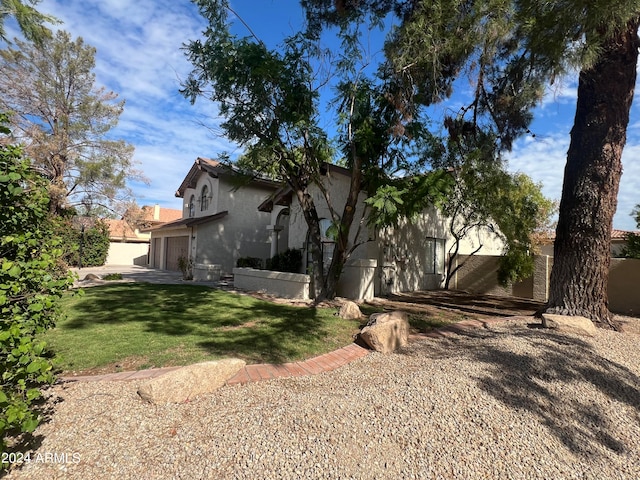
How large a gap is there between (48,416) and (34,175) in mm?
2340

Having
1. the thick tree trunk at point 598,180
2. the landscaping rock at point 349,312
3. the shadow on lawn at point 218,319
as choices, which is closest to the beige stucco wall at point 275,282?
the shadow on lawn at point 218,319

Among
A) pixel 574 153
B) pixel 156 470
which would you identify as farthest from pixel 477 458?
pixel 574 153

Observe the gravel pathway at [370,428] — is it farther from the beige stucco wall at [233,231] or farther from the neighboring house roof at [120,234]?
the neighboring house roof at [120,234]

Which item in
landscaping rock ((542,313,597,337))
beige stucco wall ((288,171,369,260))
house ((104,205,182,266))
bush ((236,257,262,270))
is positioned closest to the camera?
landscaping rock ((542,313,597,337))

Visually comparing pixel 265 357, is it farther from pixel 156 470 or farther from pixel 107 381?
pixel 156 470

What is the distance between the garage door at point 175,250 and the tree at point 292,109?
12902 mm

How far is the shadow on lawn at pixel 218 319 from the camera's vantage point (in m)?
5.84

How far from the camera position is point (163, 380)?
379cm

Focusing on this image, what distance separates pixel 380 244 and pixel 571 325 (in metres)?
7.26

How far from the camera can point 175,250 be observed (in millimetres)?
23266

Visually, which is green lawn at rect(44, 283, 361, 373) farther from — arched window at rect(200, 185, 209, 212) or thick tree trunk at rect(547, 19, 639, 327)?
arched window at rect(200, 185, 209, 212)

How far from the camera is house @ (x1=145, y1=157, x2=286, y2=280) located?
61.2 feet

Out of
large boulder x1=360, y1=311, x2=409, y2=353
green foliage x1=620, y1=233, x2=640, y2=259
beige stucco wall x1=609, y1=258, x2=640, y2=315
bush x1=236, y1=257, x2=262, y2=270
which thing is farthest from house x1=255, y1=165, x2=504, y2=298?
beige stucco wall x1=609, y1=258, x2=640, y2=315

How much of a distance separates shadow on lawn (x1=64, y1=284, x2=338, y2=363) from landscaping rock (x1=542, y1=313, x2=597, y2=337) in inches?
171
